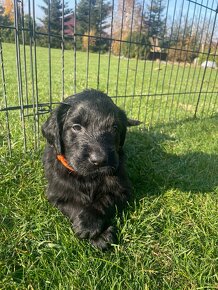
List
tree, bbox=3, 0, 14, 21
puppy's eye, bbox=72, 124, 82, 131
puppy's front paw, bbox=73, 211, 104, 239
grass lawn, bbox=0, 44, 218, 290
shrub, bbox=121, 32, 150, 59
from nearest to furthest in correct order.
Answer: grass lawn, bbox=0, 44, 218, 290 < puppy's front paw, bbox=73, 211, 104, 239 < puppy's eye, bbox=72, 124, 82, 131 < tree, bbox=3, 0, 14, 21 < shrub, bbox=121, 32, 150, 59

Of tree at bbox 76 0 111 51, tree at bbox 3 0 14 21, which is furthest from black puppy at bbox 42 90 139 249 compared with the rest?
tree at bbox 76 0 111 51

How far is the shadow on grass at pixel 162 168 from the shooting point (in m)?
2.74

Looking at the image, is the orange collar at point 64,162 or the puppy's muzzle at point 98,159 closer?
the puppy's muzzle at point 98,159

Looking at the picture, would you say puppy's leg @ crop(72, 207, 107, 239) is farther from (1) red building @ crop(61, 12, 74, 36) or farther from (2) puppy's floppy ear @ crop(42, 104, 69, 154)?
→ (1) red building @ crop(61, 12, 74, 36)

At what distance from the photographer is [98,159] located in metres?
1.85

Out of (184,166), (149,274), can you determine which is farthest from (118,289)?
(184,166)

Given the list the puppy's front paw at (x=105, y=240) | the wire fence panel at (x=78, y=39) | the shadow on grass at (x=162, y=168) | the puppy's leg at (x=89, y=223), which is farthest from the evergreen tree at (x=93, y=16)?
the puppy's front paw at (x=105, y=240)

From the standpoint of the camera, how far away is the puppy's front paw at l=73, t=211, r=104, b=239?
1960 millimetres

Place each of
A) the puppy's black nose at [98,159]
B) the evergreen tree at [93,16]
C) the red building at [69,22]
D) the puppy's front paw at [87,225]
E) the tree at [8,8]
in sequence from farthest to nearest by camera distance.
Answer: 1. the evergreen tree at [93,16]
2. the red building at [69,22]
3. the tree at [8,8]
4. the puppy's front paw at [87,225]
5. the puppy's black nose at [98,159]

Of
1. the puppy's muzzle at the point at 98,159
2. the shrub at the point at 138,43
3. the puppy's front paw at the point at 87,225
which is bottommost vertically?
the puppy's front paw at the point at 87,225

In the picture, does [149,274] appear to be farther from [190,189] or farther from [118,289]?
[190,189]

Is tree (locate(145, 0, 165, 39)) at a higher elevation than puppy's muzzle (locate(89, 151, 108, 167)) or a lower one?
higher

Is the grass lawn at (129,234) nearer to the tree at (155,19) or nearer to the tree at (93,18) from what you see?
the tree at (93,18)

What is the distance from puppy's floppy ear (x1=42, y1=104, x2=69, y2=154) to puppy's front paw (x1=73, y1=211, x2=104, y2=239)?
490 mm
